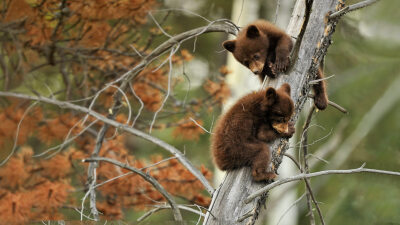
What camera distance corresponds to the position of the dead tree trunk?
114 inches

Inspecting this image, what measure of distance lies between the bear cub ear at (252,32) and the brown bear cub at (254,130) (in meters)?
0.62

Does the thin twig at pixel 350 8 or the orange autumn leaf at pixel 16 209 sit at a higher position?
the thin twig at pixel 350 8

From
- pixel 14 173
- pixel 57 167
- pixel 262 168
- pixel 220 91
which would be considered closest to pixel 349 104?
pixel 220 91

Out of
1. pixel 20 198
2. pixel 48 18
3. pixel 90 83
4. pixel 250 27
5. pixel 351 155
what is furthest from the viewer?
pixel 351 155

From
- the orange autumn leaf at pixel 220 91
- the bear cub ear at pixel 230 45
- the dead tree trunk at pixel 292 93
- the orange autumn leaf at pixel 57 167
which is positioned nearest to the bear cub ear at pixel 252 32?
the bear cub ear at pixel 230 45

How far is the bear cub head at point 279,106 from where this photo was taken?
9.87ft

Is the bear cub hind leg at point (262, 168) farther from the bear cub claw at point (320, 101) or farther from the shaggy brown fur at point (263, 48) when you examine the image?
the bear cub claw at point (320, 101)

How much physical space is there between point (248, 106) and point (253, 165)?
44 centimetres

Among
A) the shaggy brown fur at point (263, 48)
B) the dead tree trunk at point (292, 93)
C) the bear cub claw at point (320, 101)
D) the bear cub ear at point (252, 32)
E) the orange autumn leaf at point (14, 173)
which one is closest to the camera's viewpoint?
the dead tree trunk at point (292, 93)

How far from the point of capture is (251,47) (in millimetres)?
3754

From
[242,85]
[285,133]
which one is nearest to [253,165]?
[285,133]

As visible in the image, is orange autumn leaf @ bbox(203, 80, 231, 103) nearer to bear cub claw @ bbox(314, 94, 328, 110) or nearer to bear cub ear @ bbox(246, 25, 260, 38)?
bear cub ear @ bbox(246, 25, 260, 38)

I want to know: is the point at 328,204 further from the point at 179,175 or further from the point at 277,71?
the point at 277,71

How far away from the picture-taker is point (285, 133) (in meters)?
3.04
